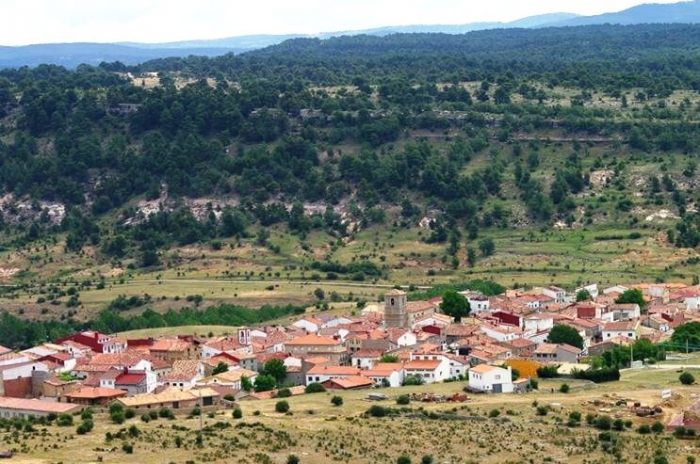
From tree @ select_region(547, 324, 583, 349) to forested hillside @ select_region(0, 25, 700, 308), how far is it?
30383mm

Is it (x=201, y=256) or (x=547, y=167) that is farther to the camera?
(x=547, y=167)

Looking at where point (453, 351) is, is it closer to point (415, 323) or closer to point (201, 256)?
point (415, 323)

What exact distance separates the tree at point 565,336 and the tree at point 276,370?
46.2 feet

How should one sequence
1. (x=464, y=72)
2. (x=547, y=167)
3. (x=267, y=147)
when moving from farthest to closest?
(x=464, y=72)
(x=267, y=147)
(x=547, y=167)

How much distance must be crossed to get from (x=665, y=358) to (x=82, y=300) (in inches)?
1655

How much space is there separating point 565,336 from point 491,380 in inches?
451

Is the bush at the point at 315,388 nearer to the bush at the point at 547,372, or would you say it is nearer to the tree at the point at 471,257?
the bush at the point at 547,372

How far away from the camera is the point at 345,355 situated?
82.9 m

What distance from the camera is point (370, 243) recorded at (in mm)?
120438

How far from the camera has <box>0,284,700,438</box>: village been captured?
7388cm

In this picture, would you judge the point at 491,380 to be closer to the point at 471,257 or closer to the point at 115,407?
the point at 115,407

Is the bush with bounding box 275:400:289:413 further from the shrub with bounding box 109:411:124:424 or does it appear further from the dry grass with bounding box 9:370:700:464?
the shrub with bounding box 109:411:124:424

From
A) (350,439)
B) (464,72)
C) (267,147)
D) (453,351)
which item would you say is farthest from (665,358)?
(464,72)

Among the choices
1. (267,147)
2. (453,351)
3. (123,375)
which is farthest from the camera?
(267,147)
